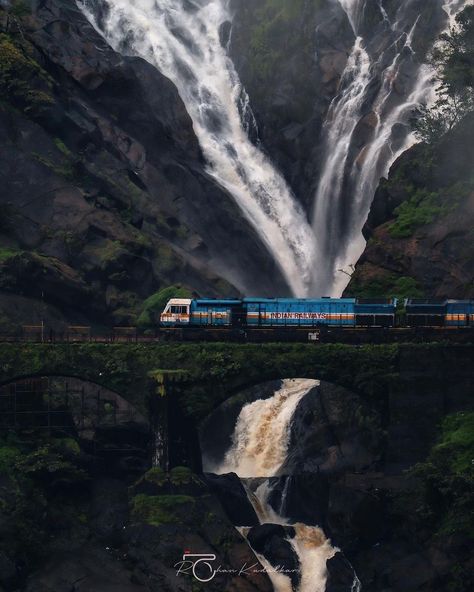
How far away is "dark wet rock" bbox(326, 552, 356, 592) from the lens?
86.4 m

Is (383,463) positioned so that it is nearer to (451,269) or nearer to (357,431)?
(357,431)

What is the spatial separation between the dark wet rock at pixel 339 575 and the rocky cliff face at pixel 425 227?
28.0 metres

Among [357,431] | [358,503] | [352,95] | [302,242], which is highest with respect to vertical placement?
[352,95]

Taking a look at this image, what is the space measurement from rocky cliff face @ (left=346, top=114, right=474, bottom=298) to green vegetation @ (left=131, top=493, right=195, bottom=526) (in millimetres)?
31056

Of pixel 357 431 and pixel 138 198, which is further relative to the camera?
pixel 138 198

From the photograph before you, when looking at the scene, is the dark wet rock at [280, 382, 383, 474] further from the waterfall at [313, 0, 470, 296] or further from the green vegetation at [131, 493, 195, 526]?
the waterfall at [313, 0, 470, 296]

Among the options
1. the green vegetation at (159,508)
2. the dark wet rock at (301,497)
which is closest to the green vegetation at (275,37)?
the dark wet rock at (301,497)

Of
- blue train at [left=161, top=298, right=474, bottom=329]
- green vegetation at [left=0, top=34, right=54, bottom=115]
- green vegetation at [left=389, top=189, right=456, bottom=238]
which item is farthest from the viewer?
green vegetation at [left=0, top=34, right=54, bottom=115]

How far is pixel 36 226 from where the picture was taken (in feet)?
383

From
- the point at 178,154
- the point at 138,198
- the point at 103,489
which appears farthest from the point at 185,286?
the point at 103,489

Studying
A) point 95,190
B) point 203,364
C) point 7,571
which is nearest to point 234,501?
point 203,364

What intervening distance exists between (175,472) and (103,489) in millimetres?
5496

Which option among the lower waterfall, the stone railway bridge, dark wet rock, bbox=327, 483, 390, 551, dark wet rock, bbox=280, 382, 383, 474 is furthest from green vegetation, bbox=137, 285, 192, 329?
dark wet rock, bbox=327, 483, 390, 551

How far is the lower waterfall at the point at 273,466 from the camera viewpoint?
89000 mm
